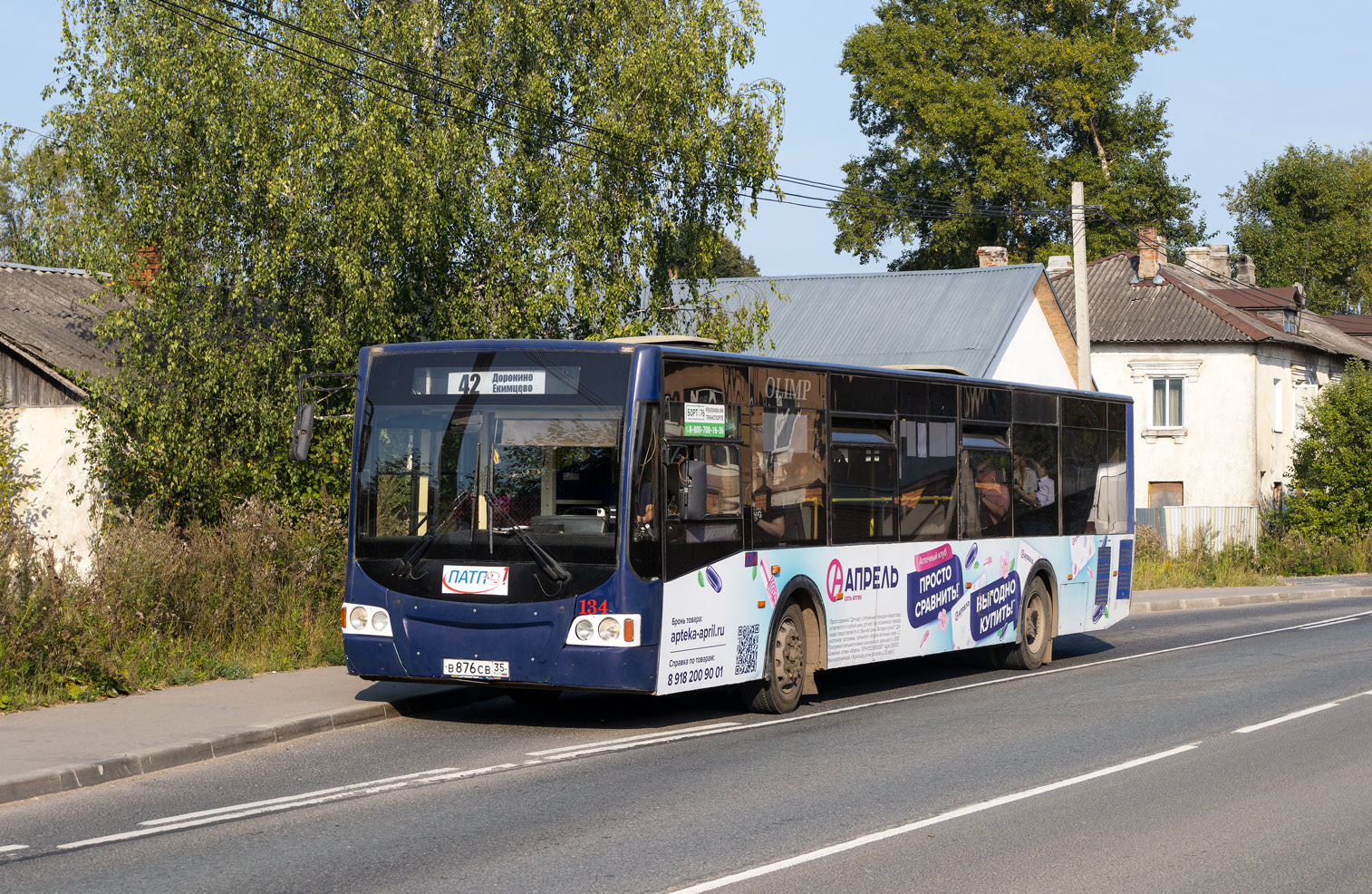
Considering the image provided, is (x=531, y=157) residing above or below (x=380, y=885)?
above

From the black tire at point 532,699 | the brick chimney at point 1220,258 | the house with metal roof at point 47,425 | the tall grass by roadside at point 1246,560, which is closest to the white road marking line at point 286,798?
the black tire at point 532,699

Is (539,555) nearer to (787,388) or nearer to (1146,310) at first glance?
(787,388)

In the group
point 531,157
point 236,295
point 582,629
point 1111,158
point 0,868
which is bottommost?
point 0,868

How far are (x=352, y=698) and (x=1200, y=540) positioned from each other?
3064 centimetres

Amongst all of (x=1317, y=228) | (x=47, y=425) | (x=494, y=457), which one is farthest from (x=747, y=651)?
(x=1317, y=228)

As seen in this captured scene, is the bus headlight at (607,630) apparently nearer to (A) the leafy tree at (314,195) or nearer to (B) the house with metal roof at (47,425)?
(A) the leafy tree at (314,195)

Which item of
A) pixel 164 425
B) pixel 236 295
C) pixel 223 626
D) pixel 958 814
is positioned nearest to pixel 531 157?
pixel 236 295

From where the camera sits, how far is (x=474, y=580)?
11242 millimetres

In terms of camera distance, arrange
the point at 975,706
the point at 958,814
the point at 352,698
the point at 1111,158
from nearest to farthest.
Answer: the point at 958,814, the point at 352,698, the point at 975,706, the point at 1111,158

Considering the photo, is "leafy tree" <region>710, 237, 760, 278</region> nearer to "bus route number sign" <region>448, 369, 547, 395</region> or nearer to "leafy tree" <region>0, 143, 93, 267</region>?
"leafy tree" <region>0, 143, 93, 267</region>

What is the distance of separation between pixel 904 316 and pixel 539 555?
98.4 ft

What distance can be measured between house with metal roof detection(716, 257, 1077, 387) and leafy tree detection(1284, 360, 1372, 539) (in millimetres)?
7389

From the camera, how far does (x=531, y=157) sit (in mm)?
20969

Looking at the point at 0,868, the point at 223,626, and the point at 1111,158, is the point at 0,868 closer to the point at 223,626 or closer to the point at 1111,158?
the point at 223,626
